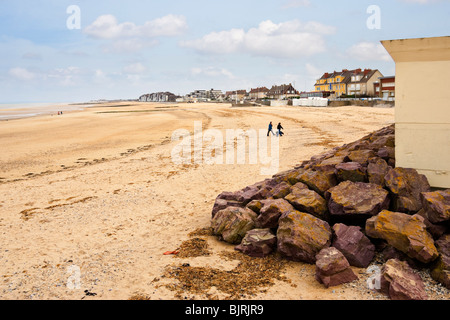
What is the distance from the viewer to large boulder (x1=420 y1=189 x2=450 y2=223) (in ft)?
19.8

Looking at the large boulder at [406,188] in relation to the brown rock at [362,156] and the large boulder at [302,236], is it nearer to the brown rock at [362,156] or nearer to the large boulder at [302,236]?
the brown rock at [362,156]

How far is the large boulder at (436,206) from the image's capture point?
6021mm

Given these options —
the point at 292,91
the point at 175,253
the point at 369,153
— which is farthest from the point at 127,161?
the point at 292,91

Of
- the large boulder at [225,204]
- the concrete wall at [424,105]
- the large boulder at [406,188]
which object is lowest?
the large boulder at [225,204]

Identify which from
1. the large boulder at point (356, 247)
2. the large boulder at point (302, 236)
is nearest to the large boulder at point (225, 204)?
the large boulder at point (302, 236)

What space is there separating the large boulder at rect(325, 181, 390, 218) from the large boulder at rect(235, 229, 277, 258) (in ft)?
4.70

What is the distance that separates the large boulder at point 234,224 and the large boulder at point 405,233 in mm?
2550

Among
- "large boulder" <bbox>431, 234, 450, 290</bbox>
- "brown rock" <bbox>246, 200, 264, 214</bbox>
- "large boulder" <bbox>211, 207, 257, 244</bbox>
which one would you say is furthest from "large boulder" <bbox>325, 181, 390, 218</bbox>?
"large boulder" <bbox>211, 207, 257, 244</bbox>

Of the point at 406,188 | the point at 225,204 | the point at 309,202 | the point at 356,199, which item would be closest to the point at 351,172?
the point at 356,199

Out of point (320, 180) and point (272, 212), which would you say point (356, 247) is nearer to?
point (272, 212)

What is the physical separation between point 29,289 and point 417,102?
28.2 ft

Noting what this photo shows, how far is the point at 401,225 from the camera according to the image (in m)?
6.07

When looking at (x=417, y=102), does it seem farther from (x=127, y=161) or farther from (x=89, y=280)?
(x=127, y=161)

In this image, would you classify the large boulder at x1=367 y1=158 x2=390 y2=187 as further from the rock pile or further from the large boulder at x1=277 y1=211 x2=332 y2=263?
the large boulder at x1=277 y1=211 x2=332 y2=263
